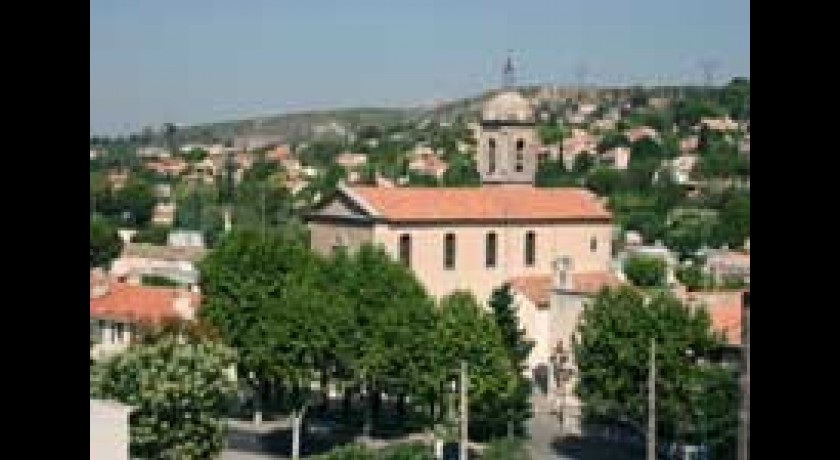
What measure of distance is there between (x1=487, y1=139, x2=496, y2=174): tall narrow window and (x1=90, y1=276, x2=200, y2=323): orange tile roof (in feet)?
12.8

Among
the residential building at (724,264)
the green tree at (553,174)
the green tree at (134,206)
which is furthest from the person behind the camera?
the green tree at (553,174)

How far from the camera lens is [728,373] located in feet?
30.8

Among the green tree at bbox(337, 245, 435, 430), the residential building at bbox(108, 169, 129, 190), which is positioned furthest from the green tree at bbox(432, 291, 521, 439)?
the residential building at bbox(108, 169, 129, 190)

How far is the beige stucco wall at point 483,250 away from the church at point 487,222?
11 mm

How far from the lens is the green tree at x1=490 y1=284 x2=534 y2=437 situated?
10.7 metres

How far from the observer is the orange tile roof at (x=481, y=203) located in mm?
15391

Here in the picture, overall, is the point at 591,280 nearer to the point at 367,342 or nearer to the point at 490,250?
the point at 490,250

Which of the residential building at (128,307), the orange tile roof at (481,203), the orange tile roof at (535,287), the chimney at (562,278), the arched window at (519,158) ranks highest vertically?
the arched window at (519,158)

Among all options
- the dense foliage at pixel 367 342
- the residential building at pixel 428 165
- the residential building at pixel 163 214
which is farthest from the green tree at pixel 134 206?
the dense foliage at pixel 367 342

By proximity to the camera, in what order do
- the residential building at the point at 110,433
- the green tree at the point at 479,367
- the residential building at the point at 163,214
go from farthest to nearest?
the residential building at the point at 163,214 → the green tree at the point at 479,367 → the residential building at the point at 110,433

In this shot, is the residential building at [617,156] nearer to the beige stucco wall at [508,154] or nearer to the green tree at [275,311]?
the beige stucco wall at [508,154]
